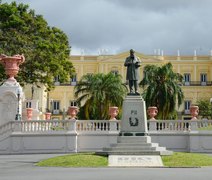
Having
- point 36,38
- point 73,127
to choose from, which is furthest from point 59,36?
point 73,127

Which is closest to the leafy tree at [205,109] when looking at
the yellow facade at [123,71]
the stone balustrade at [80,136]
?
the yellow facade at [123,71]

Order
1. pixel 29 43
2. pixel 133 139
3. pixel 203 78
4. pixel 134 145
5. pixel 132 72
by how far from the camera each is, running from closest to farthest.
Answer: pixel 134 145 → pixel 133 139 → pixel 132 72 → pixel 29 43 → pixel 203 78

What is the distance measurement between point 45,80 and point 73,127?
1308 cm

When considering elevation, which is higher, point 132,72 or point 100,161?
point 132,72

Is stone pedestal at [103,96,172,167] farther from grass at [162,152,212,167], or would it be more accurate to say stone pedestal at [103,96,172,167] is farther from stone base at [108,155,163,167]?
grass at [162,152,212,167]

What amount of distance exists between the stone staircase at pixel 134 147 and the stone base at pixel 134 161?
0.54 metres

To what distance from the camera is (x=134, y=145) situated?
2245 cm

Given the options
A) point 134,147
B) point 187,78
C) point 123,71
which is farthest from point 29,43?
point 187,78

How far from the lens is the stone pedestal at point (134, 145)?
20125mm

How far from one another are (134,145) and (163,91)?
27.3m

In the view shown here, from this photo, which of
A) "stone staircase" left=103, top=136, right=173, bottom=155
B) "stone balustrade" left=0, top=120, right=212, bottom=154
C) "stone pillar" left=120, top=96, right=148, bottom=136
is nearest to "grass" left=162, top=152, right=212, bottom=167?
"stone staircase" left=103, top=136, right=173, bottom=155

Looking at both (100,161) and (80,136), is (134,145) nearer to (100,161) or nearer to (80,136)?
(100,161)

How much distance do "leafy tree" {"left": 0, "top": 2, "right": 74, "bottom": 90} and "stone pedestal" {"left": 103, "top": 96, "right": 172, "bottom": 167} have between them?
18.3 m

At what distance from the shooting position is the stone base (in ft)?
63.6
